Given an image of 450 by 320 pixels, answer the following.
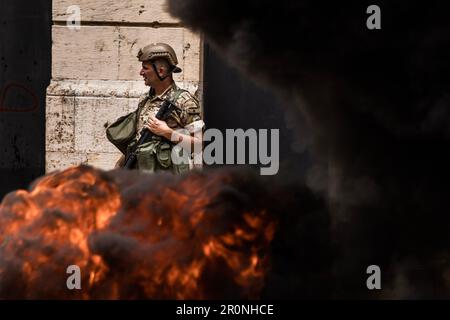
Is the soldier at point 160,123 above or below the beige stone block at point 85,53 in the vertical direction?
below

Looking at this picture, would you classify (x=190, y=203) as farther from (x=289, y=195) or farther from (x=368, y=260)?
(x=368, y=260)

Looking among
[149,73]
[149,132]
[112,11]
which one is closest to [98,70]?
[112,11]

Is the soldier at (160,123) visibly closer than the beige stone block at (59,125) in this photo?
Yes

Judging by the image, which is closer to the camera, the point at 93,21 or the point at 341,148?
the point at 341,148

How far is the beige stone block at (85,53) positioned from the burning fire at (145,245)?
4.13 meters

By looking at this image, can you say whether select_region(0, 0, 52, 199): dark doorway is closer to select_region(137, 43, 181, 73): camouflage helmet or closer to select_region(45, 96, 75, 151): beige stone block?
select_region(45, 96, 75, 151): beige stone block

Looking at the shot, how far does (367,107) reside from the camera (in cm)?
627

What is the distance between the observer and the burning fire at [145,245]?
5.90 meters

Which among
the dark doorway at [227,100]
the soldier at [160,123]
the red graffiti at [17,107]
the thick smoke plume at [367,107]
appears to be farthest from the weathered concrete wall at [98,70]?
the thick smoke plume at [367,107]

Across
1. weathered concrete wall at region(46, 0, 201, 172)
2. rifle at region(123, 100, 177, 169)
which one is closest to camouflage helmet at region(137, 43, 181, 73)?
rifle at region(123, 100, 177, 169)

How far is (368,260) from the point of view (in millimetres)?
6398

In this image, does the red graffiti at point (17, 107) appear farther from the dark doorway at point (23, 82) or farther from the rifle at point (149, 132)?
the rifle at point (149, 132)

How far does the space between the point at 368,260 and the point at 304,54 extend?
122 centimetres

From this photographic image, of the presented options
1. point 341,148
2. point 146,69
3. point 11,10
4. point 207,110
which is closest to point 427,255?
point 341,148
